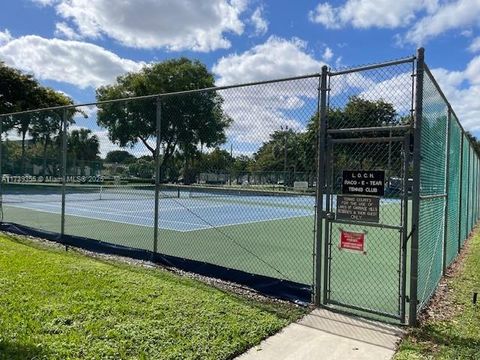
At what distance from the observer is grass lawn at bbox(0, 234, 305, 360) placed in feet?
13.4

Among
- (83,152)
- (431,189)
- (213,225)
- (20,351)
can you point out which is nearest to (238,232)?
(213,225)

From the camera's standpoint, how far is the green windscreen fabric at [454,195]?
8.55 m

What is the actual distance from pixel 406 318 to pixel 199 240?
248 inches

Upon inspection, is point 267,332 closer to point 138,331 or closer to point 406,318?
point 138,331

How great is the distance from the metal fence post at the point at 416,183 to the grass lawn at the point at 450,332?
12.5 inches

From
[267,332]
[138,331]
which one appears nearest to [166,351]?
[138,331]

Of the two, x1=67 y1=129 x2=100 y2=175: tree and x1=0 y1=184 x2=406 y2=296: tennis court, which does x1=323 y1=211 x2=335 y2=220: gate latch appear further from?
x1=67 y1=129 x2=100 y2=175: tree

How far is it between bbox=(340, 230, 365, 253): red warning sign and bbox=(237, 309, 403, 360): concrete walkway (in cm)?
86

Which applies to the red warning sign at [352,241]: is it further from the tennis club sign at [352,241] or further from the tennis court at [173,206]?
the tennis court at [173,206]

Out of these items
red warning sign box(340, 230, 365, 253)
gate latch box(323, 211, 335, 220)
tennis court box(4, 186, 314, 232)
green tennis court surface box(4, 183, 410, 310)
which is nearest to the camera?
red warning sign box(340, 230, 365, 253)

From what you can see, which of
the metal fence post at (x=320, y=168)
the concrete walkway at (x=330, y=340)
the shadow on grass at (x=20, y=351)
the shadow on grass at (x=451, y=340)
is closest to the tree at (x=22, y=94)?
the metal fence post at (x=320, y=168)

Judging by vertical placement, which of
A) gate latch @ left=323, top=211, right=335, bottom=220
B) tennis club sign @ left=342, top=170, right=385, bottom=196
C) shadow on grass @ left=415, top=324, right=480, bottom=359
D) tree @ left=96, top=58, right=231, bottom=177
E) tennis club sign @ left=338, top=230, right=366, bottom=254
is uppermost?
tree @ left=96, top=58, right=231, bottom=177

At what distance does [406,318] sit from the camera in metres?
5.23

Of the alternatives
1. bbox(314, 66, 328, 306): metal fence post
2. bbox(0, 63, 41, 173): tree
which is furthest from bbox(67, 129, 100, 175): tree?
bbox(0, 63, 41, 173): tree
